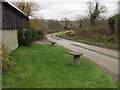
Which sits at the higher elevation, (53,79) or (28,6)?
(28,6)

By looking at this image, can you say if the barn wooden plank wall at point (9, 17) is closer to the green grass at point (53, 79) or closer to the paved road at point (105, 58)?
the green grass at point (53, 79)

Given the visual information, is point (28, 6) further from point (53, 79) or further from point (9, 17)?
point (53, 79)

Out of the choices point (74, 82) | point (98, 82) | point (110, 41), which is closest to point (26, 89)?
point (74, 82)

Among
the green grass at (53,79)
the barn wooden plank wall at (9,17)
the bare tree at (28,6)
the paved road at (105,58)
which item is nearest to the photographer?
the green grass at (53,79)

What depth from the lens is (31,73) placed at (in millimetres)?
8938

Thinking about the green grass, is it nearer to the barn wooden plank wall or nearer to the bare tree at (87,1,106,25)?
the barn wooden plank wall

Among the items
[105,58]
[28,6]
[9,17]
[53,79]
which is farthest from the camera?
[28,6]

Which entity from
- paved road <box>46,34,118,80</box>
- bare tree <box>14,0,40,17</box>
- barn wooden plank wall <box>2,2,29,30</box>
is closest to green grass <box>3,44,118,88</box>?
paved road <box>46,34,118,80</box>

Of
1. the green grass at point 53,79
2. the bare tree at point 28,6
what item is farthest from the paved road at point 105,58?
the bare tree at point 28,6

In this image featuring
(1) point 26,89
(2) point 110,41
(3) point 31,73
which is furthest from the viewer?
(2) point 110,41

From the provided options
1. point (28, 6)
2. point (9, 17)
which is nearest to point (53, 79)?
point (9, 17)

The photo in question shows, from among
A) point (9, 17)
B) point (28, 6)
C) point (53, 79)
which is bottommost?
point (53, 79)

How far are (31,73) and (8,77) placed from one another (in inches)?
52.5

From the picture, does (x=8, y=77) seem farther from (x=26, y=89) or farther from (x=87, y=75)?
(x=87, y=75)
